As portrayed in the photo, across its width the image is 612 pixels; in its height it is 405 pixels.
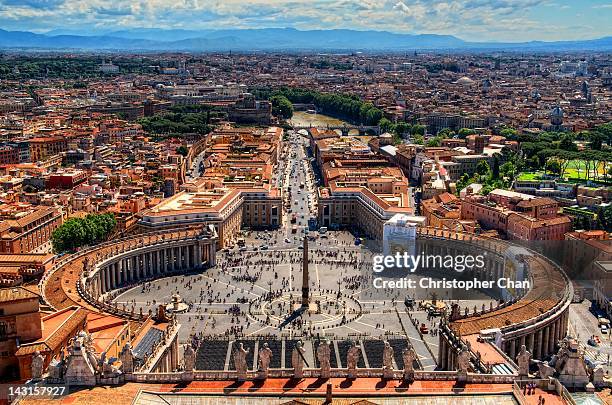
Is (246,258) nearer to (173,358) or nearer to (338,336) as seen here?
(338,336)

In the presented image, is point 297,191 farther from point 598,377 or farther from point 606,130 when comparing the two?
point 598,377

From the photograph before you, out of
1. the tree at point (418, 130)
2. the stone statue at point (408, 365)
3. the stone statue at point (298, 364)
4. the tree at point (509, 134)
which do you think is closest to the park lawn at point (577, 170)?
the tree at point (509, 134)

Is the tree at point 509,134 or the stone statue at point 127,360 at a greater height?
the stone statue at point 127,360

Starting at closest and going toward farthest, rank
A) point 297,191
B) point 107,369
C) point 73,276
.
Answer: point 107,369 < point 73,276 < point 297,191

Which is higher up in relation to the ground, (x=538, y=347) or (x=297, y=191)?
(x=538, y=347)

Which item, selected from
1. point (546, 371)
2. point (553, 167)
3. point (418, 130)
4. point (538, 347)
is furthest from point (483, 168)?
point (546, 371)

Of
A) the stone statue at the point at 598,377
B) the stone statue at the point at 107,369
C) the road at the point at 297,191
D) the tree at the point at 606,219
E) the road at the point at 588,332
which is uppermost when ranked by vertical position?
the stone statue at the point at 107,369

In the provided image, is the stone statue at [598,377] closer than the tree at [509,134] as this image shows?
Yes

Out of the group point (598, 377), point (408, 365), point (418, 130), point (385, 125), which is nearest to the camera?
point (408, 365)

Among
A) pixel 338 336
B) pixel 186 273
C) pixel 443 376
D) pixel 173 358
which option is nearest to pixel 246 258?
pixel 186 273

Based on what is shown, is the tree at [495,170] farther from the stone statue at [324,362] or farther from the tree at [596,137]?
the stone statue at [324,362]

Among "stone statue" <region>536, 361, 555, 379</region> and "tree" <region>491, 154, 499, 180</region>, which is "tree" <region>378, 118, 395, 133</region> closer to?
"tree" <region>491, 154, 499, 180</region>
